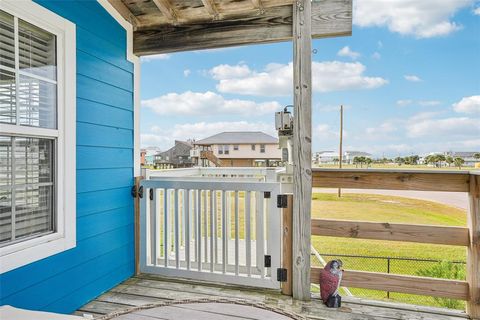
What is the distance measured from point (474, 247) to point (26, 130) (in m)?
2.95

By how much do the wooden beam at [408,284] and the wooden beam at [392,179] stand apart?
0.65 m

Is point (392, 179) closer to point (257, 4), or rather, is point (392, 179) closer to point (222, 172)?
point (257, 4)

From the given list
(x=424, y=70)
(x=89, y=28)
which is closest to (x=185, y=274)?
(x=89, y=28)

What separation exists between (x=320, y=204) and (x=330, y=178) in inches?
79.7

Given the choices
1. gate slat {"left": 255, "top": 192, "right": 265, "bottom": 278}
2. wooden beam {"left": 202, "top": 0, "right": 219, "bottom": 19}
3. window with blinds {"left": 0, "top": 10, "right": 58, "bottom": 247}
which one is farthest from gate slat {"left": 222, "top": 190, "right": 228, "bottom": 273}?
wooden beam {"left": 202, "top": 0, "right": 219, "bottom": 19}

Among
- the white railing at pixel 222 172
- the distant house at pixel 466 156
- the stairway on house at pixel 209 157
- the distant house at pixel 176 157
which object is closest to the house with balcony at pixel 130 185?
the distant house at pixel 466 156

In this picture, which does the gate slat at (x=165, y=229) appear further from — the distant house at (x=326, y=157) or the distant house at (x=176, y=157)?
the distant house at (x=326, y=157)

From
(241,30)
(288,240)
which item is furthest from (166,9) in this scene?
(288,240)

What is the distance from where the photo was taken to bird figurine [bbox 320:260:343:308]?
2105 mm

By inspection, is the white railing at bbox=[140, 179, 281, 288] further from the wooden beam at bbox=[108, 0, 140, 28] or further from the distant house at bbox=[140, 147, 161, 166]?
the wooden beam at bbox=[108, 0, 140, 28]

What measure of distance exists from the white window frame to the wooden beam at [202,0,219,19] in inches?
38.9

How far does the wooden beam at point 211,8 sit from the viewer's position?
226cm

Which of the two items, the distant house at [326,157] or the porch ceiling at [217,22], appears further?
the distant house at [326,157]

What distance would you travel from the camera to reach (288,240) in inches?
91.0
